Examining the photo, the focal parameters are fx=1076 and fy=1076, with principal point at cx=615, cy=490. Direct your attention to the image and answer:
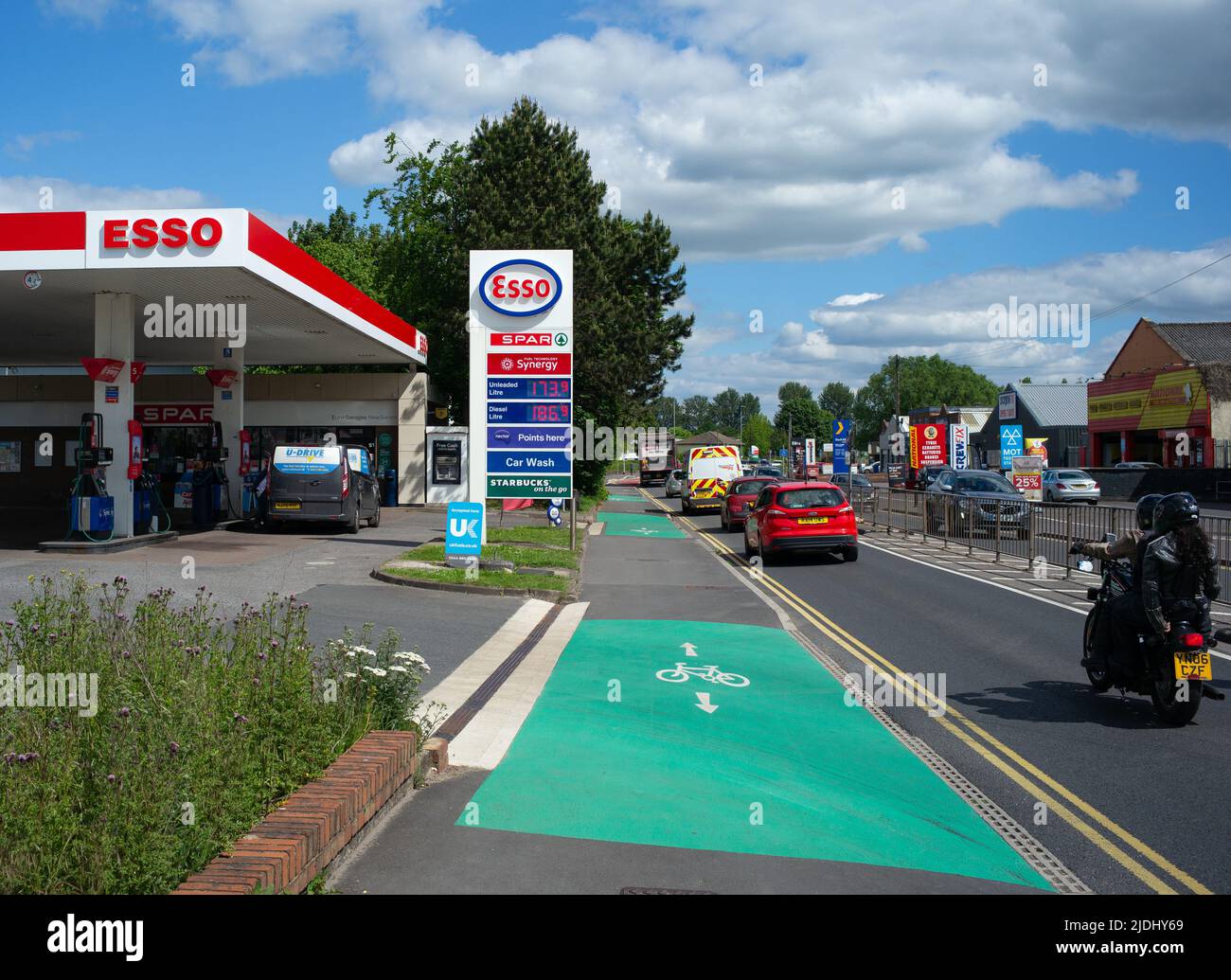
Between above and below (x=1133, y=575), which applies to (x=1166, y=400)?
above

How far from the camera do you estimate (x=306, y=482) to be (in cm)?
2341

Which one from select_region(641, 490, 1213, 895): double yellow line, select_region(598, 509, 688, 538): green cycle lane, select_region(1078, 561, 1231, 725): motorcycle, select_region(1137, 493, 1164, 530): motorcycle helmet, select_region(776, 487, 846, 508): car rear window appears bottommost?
select_region(641, 490, 1213, 895): double yellow line

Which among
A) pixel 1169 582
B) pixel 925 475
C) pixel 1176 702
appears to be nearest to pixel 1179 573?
pixel 1169 582

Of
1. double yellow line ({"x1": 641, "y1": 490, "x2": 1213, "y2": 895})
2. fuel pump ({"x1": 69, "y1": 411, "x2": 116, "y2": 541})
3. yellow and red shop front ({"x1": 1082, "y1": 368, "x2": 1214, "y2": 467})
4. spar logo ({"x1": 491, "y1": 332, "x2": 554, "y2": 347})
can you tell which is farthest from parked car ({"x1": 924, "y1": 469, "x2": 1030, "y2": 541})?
yellow and red shop front ({"x1": 1082, "y1": 368, "x2": 1214, "y2": 467})

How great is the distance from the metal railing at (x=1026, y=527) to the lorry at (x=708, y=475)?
1048 cm

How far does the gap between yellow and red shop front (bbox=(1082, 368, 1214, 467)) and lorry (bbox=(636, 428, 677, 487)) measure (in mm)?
27274

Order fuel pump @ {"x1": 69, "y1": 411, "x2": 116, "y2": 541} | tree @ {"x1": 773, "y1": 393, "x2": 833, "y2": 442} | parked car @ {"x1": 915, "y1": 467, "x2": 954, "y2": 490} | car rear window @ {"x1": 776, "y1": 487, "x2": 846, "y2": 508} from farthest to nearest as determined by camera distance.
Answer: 1. tree @ {"x1": 773, "y1": 393, "x2": 833, "y2": 442}
2. parked car @ {"x1": 915, "y1": 467, "x2": 954, "y2": 490}
3. car rear window @ {"x1": 776, "y1": 487, "x2": 846, "y2": 508}
4. fuel pump @ {"x1": 69, "y1": 411, "x2": 116, "y2": 541}

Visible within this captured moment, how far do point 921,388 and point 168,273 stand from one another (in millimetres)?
158860

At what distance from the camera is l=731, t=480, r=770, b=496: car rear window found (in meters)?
32.1

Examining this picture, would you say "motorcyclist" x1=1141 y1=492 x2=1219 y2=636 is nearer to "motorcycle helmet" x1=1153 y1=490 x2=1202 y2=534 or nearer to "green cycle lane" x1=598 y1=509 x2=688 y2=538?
"motorcycle helmet" x1=1153 y1=490 x2=1202 y2=534

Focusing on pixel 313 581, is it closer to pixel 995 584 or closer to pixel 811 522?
pixel 811 522
